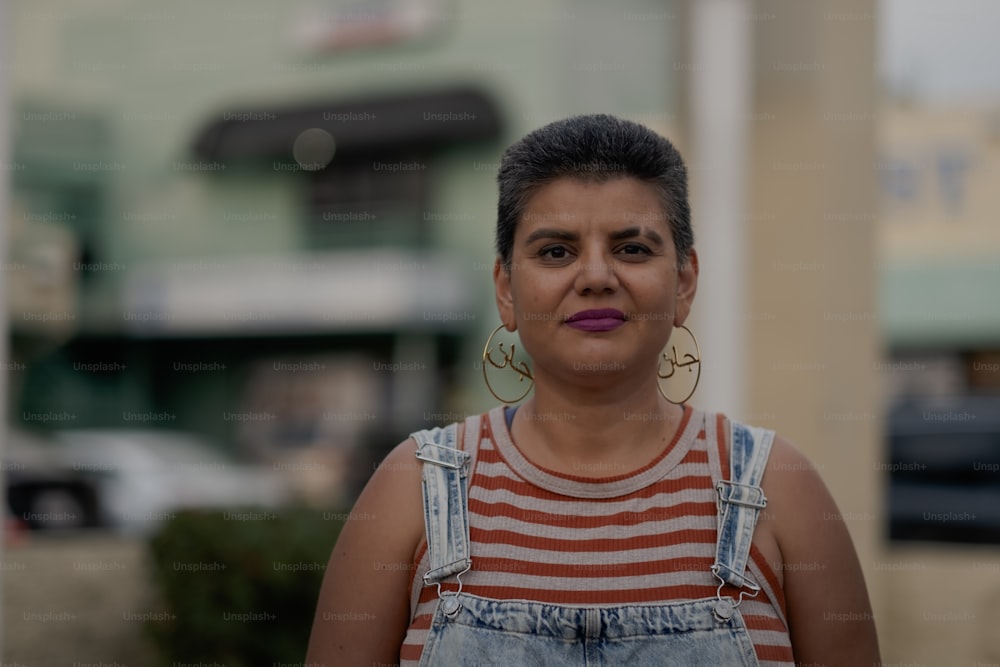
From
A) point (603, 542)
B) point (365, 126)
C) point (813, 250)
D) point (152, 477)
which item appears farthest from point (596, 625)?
point (365, 126)

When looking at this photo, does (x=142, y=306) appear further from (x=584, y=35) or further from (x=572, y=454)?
(x=572, y=454)

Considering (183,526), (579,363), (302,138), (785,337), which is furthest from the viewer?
(302,138)

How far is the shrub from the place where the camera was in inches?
186

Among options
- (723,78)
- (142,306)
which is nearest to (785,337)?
(723,78)

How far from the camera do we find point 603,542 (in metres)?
1.72

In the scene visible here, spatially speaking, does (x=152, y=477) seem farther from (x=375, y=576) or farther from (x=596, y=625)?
(x=596, y=625)

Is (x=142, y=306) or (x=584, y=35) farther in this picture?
(x=142, y=306)

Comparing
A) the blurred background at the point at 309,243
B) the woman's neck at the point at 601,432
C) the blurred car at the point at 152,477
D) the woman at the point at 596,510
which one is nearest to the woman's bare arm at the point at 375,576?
the woman at the point at 596,510

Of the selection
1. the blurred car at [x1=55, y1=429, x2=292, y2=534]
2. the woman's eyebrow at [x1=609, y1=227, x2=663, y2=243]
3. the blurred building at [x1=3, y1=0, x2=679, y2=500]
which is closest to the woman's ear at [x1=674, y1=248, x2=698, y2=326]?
the woman's eyebrow at [x1=609, y1=227, x2=663, y2=243]

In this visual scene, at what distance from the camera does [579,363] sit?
1749mm

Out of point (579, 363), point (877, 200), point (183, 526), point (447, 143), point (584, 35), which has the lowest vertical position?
point (183, 526)

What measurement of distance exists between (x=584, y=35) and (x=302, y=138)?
16.0 feet

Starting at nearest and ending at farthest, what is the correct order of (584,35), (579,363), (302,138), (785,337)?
(579,363) → (785,337) → (584,35) → (302,138)

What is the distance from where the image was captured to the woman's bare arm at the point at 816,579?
173cm
